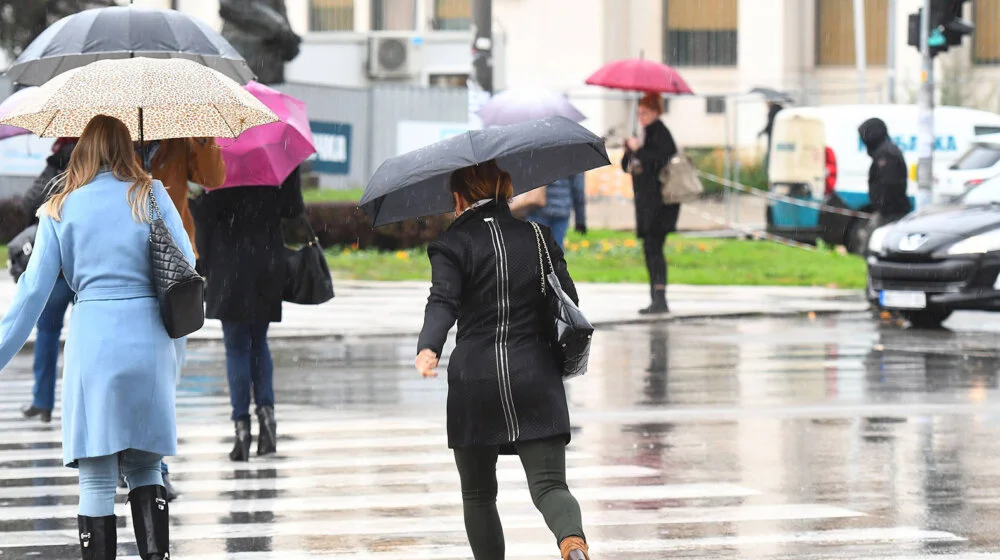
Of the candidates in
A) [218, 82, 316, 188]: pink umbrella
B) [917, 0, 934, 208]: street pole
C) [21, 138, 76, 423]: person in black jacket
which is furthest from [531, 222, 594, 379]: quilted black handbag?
[917, 0, 934, 208]: street pole

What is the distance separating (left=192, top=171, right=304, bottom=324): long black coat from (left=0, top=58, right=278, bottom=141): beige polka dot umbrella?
1578mm

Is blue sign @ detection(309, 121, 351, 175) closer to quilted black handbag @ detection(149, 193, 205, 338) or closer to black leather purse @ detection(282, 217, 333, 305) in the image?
black leather purse @ detection(282, 217, 333, 305)

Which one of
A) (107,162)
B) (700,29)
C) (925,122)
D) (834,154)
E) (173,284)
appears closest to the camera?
(173,284)

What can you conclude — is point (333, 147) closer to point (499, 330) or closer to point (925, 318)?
point (925, 318)

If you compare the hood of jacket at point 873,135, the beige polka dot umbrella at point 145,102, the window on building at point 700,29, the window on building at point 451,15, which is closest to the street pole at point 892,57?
the window on building at point 700,29

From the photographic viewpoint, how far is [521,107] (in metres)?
15.7

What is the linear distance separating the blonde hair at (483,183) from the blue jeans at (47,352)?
507 cm

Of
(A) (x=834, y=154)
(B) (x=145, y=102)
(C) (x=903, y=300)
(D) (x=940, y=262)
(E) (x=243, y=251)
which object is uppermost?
(B) (x=145, y=102)

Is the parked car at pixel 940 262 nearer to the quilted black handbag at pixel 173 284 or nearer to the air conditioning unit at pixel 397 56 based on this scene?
the quilted black handbag at pixel 173 284

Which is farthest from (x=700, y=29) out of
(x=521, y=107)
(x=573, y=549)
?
(x=573, y=549)

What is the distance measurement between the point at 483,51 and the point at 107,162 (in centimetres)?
1569

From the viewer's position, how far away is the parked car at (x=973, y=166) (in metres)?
24.1

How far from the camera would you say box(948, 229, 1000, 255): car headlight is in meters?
15.4

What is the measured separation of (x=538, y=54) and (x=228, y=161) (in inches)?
1535
